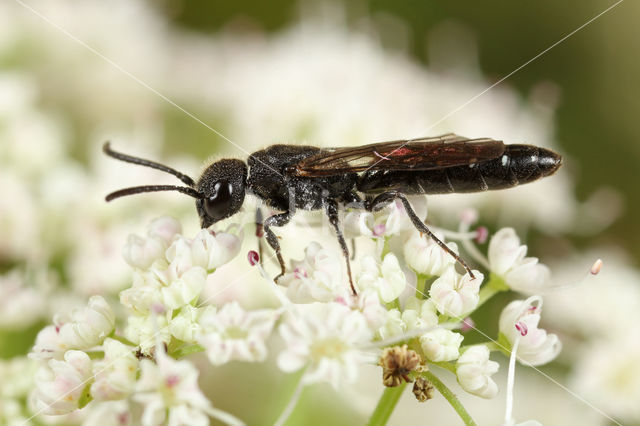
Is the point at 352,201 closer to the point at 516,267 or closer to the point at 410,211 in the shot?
the point at 410,211

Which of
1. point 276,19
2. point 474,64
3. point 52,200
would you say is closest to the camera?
point 52,200

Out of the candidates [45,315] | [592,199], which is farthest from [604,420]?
[45,315]

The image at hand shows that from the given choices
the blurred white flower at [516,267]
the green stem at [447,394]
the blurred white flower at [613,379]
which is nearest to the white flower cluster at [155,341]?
the green stem at [447,394]

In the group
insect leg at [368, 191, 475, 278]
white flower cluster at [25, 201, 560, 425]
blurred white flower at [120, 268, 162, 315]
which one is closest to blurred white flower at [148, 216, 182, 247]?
white flower cluster at [25, 201, 560, 425]

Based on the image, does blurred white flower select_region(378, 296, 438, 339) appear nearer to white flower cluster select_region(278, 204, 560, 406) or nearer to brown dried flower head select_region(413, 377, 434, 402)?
white flower cluster select_region(278, 204, 560, 406)

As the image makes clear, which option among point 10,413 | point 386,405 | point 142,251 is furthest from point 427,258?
point 10,413

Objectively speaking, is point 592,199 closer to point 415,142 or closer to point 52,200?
point 415,142
